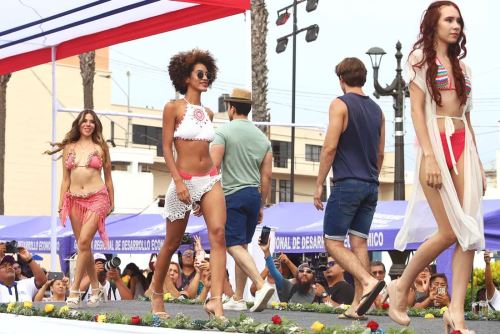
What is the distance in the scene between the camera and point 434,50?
6188 millimetres

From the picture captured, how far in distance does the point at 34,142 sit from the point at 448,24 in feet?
173

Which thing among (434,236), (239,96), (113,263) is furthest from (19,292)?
(434,236)

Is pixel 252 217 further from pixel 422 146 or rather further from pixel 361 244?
pixel 422 146

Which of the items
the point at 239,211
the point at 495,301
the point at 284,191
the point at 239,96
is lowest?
the point at 284,191

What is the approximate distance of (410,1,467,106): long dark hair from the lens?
6.10m

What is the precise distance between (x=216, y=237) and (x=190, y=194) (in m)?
0.34

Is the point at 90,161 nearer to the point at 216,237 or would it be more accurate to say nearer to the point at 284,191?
the point at 216,237

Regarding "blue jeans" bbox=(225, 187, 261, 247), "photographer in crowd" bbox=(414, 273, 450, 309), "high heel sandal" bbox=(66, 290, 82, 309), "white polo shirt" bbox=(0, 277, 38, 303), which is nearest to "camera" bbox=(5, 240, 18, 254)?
"white polo shirt" bbox=(0, 277, 38, 303)

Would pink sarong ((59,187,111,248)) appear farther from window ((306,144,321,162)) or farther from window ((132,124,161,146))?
window ((306,144,321,162))

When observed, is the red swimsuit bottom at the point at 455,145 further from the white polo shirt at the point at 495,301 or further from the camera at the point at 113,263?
the camera at the point at 113,263

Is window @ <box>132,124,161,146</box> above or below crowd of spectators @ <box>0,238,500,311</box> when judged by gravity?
above

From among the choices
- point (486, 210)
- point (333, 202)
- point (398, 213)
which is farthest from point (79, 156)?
point (398, 213)

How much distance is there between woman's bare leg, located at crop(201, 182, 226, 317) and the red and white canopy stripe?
3814 mm

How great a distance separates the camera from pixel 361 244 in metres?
7.94
